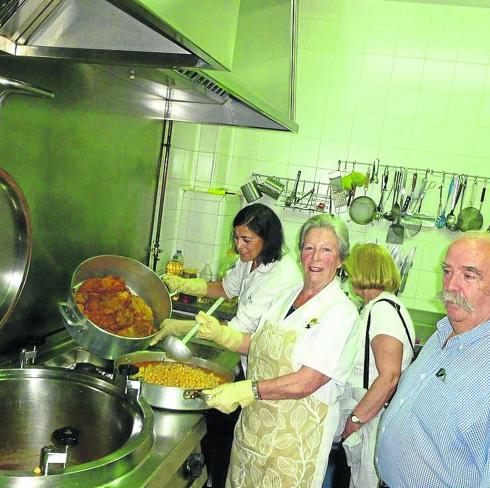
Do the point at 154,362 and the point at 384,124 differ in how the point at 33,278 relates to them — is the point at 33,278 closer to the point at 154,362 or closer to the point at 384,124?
the point at 154,362

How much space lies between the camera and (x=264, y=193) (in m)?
3.93

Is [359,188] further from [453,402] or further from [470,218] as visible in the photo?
[453,402]

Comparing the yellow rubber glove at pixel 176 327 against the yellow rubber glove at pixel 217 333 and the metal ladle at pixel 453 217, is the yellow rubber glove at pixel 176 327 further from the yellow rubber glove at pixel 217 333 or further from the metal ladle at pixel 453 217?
the metal ladle at pixel 453 217

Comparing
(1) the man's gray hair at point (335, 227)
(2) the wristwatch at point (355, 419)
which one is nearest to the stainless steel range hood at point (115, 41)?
(1) the man's gray hair at point (335, 227)

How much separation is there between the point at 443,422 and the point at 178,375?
87 centimetres

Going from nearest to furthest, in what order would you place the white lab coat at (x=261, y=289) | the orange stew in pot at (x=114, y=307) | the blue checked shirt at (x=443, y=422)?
the blue checked shirt at (x=443, y=422)
the orange stew in pot at (x=114, y=307)
the white lab coat at (x=261, y=289)

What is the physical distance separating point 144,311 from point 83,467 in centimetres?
80

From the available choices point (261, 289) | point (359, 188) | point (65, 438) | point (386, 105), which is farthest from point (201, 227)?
point (65, 438)

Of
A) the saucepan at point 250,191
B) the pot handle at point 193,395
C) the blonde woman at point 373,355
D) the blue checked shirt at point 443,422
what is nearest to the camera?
the blue checked shirt at point 443,422

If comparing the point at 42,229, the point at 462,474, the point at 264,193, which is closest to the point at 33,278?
the point at 42,229

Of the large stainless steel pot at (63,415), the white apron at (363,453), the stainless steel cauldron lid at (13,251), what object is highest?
the stainless steel cauldron lid at (13,251)

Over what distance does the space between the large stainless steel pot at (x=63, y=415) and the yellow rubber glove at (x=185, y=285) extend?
1282 mm

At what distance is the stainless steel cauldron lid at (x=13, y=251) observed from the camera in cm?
147

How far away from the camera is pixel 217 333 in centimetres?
204
